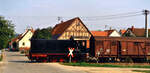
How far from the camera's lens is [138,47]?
2950cm

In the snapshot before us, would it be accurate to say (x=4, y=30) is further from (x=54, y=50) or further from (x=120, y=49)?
(x=120, y=49)

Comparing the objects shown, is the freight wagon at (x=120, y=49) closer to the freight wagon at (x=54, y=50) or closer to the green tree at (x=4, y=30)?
the freight wagon at (x=54, y=50)

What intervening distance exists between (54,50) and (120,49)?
26.9 feet

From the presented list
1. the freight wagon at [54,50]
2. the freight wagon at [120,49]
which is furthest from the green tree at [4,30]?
the freight wagon at [120,49]

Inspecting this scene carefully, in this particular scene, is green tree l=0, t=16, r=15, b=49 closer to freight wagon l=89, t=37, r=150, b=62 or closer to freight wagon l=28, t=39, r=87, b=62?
freight wagon l=28, t=39, r=87, b=62

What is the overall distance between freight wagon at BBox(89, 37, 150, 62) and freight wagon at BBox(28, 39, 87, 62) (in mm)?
1550

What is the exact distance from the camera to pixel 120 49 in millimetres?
28906

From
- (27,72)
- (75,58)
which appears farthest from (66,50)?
(27,72)

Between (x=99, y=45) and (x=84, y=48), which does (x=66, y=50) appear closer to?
(x=84, y=48)

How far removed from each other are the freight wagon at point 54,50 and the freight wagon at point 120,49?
1.55m

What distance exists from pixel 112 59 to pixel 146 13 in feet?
38.2

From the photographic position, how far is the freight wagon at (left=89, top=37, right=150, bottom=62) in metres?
28.6

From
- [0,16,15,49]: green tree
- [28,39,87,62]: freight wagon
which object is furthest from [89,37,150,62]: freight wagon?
[0,16,15,49]: green tree

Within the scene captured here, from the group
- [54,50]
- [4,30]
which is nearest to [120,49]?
[54,50]
